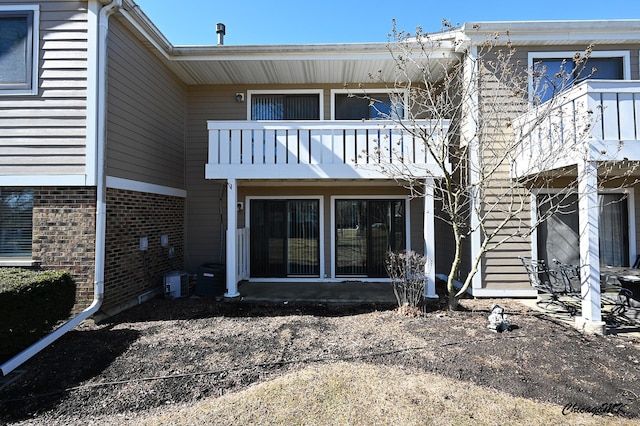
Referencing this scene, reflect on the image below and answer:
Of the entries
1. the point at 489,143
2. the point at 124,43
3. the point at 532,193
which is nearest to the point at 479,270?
the point at 532,193

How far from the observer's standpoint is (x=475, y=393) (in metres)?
3.11

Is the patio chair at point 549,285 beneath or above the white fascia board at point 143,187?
beneath

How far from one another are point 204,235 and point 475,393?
22.4 ft

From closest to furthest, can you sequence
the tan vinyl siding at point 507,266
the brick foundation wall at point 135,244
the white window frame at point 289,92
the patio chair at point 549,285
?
the patio chair at point 549,285
the brick foundation wall at point 135,244
the tan vinyl siding at point 507,266
the white window frame at point 289,92

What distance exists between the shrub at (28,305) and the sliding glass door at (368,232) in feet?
18.1

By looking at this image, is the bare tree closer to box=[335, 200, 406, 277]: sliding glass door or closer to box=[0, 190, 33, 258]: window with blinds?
box=[335, 200, 406, 277]: sliding glass door

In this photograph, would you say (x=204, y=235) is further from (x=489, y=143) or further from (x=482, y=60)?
(x=482, y=60)

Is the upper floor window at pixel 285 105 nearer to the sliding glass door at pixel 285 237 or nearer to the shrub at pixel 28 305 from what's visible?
the sliding glass door at pixel 285 237

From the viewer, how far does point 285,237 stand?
324 inches

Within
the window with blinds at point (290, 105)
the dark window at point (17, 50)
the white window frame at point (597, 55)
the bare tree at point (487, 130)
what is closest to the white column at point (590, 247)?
the bare tree at point (487, 130)

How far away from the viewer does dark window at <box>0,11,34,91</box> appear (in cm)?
520

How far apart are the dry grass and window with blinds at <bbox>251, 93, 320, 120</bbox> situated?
6.49 m

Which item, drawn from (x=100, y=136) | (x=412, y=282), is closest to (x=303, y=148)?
(x=412, y=282)

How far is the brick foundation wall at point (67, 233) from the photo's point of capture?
5.06m
